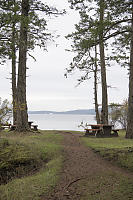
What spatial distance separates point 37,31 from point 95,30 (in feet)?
13.8

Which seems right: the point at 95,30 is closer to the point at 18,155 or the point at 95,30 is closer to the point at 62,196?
the point at 18,155

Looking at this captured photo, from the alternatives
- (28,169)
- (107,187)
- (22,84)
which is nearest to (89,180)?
(107,187)

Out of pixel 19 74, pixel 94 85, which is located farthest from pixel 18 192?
pixel 94 85

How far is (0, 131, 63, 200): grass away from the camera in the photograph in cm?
411

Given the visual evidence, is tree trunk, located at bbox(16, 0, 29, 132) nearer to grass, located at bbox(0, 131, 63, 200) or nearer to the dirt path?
grass, located at bbox(0, 131, 63, 200)

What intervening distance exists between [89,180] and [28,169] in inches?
88.4

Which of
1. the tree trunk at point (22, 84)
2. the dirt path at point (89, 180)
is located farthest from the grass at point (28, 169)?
the tree trunk at point (22, 84)

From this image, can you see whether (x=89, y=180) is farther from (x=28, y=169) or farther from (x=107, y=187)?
(x=28, y=169)

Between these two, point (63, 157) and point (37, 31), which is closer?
point (63, 157)

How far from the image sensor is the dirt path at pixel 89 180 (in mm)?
3984

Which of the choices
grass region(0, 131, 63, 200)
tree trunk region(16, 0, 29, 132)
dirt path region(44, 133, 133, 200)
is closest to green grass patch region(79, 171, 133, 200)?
dirt path region(44, 133, 133, 200)

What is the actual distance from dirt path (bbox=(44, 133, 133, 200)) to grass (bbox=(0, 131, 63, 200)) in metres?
0.29

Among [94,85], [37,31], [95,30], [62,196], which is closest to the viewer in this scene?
[62,196]

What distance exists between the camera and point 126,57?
1170 cm
